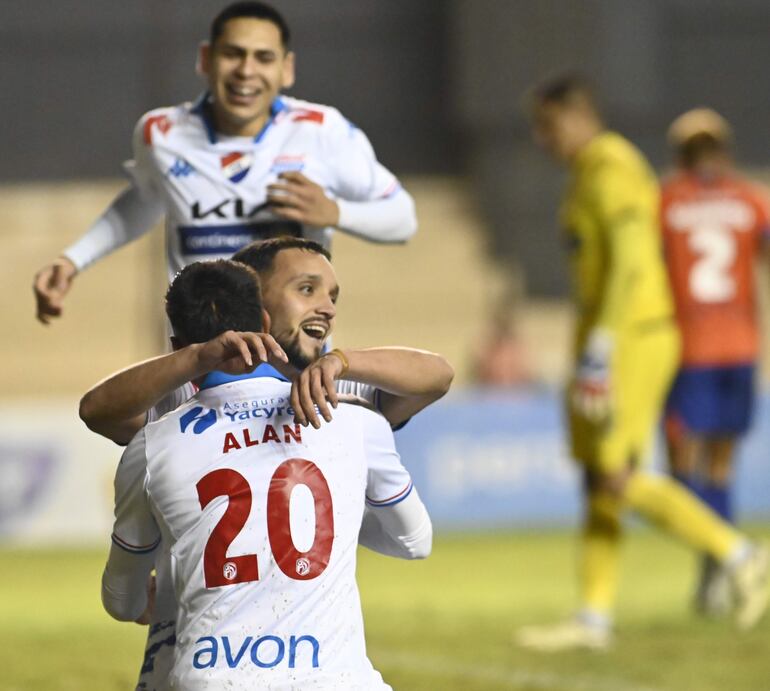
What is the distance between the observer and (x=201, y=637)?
3367mm

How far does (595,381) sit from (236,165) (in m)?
2.55

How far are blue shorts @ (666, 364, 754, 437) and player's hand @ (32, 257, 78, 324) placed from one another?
4.52m

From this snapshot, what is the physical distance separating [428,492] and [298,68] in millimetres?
10351

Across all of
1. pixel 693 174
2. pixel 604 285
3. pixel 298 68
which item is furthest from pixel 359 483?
pixel 298 68

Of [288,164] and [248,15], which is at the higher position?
[248,15]

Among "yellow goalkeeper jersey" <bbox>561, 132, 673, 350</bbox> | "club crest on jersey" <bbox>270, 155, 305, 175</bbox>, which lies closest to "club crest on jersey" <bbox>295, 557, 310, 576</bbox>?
"club crest on jersey" <bbox>270, 155, 305, 175</bbox>

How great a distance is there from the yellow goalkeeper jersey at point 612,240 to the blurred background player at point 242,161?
2.35 m

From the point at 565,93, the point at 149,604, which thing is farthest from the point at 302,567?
the point at 565,93

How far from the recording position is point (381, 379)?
3.47m

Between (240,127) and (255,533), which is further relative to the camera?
(240,127)

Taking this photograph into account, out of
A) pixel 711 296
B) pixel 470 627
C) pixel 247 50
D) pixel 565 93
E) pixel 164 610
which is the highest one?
pixel 565 93

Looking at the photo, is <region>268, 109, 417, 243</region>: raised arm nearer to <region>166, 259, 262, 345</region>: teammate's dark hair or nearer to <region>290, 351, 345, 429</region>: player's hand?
<region>166, 259, 262, 345</region>: teammate's dark hair

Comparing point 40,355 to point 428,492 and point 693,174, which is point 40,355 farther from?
point 693,174

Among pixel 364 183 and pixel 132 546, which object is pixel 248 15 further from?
pixel 132 546
